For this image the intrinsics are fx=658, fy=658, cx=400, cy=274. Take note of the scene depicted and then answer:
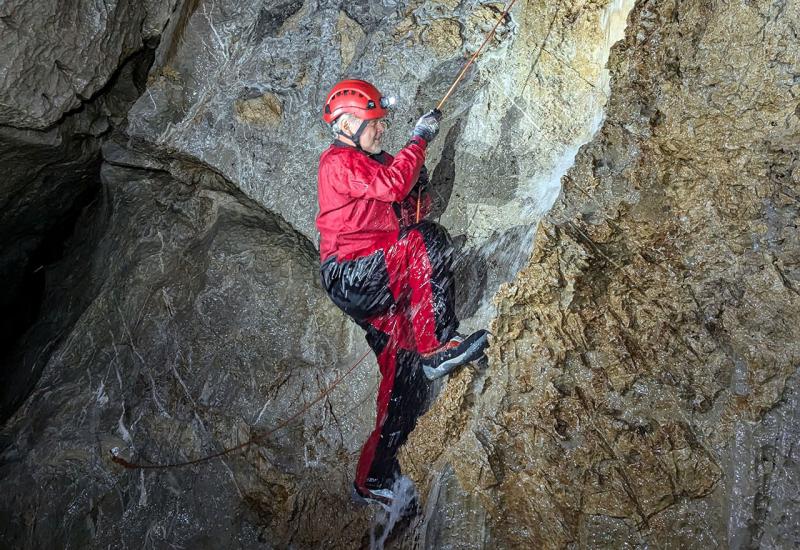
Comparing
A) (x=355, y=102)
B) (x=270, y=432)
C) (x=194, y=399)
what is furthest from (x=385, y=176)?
(x=194, y=399)

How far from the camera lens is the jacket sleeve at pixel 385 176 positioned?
3.34 metres

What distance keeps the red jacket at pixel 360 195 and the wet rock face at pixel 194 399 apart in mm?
772

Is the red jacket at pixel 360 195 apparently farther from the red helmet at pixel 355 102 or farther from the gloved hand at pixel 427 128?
Result: the red helmet at pixel 355 102

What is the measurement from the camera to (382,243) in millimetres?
3602

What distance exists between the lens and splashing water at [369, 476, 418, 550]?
3824 mm

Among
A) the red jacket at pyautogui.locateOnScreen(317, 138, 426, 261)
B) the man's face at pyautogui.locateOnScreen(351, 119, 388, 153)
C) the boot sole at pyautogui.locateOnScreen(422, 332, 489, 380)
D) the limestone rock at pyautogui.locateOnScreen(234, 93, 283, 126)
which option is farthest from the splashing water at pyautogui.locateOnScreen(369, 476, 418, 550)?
the limestone rock at pyautogui.locateOnScreen(234, 93, 283, 126)

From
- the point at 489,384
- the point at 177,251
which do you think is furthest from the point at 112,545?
the point at 489,384

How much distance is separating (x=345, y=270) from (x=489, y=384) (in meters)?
1.00

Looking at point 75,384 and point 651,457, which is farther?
point 75,384

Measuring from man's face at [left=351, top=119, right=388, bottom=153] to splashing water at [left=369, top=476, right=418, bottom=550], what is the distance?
1904mm

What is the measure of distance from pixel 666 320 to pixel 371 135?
1.76 m

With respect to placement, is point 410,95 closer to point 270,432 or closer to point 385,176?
point 385,176

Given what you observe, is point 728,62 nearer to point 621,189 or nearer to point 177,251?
point 621,189

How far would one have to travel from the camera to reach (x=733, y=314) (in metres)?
2.87
